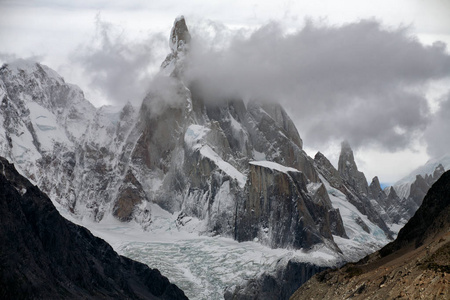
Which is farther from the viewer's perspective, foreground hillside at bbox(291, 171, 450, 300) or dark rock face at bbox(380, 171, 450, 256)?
dark rock face at bbox(380, 171, 450, 256)

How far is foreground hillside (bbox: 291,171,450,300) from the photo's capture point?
80.6 metres

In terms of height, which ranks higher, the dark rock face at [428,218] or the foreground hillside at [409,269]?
the dark rock face at [428,218]

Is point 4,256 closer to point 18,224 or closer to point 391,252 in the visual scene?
point 18,224

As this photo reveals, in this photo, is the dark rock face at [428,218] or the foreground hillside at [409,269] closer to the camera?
the foreground hillside at [409,269]

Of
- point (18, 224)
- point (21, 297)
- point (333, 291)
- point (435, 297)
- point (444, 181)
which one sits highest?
point (18, 224)

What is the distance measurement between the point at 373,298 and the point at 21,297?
91104mm

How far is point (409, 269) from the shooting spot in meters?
88.5

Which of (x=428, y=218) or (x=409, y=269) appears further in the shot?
(x=428, y=218)

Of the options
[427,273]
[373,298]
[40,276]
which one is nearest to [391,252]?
[373,298]

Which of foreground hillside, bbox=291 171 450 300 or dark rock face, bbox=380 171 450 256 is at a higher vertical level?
dark rock face, bbox=380 171 450 256

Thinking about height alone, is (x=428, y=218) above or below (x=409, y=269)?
above

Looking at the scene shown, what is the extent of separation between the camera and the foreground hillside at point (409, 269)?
80625 millimetres

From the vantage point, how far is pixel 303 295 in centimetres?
12225

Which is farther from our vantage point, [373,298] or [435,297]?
[373,298]
